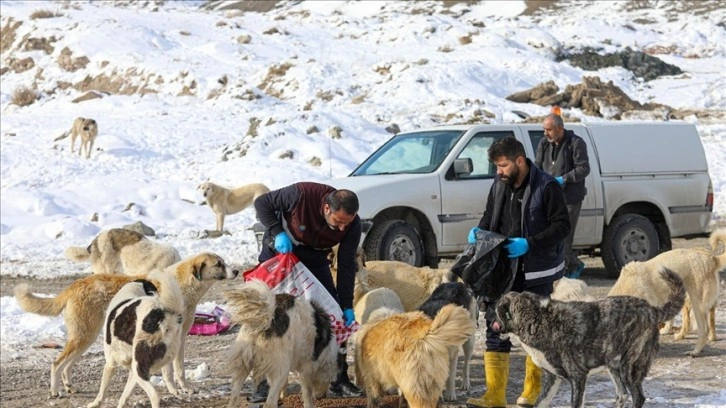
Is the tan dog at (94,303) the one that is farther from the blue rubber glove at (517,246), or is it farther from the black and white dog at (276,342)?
the blue rubber glove at (517,246)

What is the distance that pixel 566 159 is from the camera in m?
9.88

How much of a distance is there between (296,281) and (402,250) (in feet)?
13.8

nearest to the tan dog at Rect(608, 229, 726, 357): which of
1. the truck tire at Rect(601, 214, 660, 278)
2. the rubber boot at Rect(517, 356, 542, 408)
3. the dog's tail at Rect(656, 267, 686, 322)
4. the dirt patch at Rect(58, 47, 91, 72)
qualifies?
the rubber boot at Rect(517, 356, 542, 408)

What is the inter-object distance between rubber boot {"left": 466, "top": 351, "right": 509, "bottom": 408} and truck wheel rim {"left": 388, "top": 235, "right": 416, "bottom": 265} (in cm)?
452

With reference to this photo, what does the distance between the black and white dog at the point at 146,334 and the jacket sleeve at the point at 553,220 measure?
8.38ft

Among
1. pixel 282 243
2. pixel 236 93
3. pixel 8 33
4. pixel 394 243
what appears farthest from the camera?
pixel 8 33

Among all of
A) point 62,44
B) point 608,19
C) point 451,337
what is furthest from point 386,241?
point 608,19

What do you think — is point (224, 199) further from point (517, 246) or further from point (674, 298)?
point (674, 298)

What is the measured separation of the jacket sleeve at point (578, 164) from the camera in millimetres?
9695

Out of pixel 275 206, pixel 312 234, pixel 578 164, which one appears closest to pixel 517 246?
pixel 312 234

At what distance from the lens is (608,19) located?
134 feet

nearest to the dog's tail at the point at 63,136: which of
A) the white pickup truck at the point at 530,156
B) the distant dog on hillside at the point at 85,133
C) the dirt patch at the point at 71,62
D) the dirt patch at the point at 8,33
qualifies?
the distant dog on hillside at the point at 85,133

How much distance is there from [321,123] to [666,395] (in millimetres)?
16303

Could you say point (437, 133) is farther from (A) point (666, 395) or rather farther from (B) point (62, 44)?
(B) point (62, 44)
